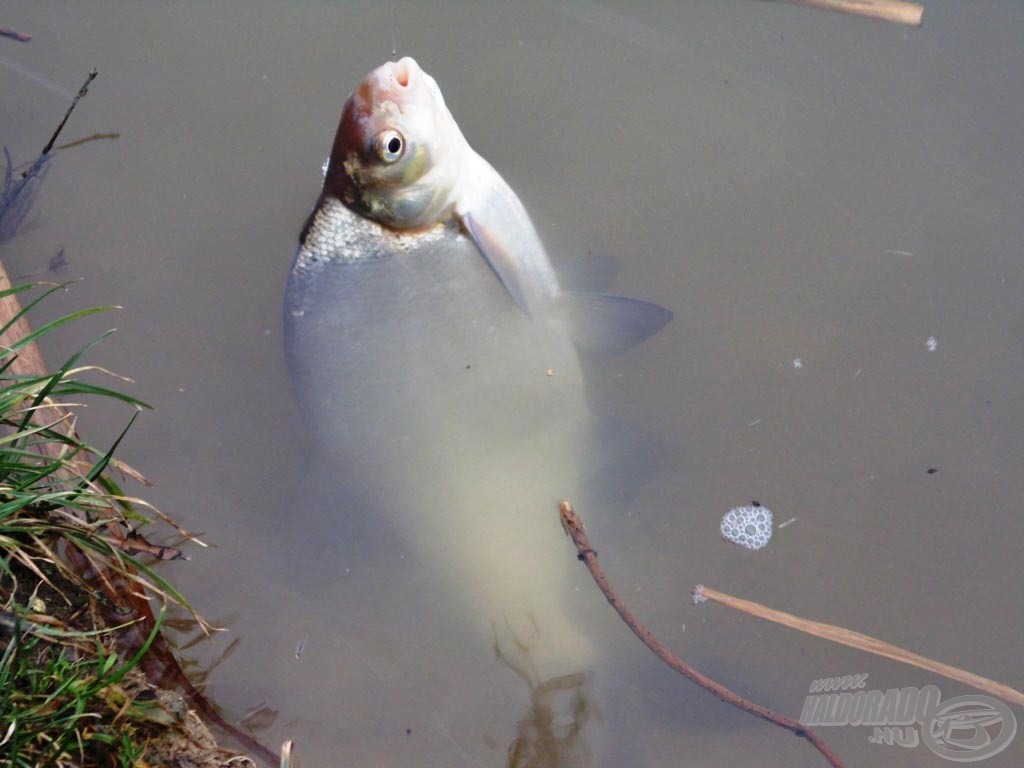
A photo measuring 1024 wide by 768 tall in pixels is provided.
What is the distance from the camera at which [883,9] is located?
3086mm

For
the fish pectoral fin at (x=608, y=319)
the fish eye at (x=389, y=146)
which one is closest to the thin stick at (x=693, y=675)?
the fish pectoral fin at (x=608, y=319)

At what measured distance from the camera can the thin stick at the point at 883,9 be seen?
10.1ft

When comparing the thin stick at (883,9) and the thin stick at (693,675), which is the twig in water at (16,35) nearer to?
the thin stick at (693,675)

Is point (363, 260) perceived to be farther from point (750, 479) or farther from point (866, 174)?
point (866, 174)

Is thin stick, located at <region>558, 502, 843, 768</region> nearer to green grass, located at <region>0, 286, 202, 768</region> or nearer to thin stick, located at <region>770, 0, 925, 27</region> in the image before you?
green grass, located at <region>0, 286, 202, 768</region>

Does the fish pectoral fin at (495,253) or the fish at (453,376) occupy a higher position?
the fish pectoral fin at (495,253)

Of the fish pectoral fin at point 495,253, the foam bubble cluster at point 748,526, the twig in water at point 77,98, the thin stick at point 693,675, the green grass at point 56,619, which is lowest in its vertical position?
the green grass at point 56,619

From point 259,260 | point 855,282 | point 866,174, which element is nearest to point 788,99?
point 866,174

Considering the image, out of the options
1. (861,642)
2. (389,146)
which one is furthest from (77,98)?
(861,642)

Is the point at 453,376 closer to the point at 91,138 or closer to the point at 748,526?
the point at 748,526

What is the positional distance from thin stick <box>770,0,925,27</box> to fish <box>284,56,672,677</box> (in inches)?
57.8

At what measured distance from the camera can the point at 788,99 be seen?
3.05 meters

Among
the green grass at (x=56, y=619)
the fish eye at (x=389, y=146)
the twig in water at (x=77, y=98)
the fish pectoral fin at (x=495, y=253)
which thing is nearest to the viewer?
the green grass at (x=56, y=619)

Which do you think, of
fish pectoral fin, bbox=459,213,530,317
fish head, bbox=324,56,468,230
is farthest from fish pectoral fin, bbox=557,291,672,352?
fish head, bbox=324,56,468,230
